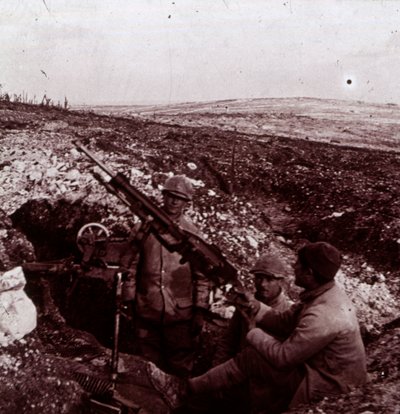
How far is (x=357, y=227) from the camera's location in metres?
7.15

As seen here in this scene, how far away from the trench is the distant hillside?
5544mm

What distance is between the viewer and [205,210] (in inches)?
279

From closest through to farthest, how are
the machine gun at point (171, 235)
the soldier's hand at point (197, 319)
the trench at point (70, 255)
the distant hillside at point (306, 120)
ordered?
the machine gun at point (171, 235), the soldier's hand at point (197, 319), the trench at point (70, 255), the distant hillside at point (306, 120)

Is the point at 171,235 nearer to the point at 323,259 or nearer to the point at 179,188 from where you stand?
the point at 179,188

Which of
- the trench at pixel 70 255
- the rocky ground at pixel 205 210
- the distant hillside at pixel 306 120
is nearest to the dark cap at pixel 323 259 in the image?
the rocky ground at pixel 205 210

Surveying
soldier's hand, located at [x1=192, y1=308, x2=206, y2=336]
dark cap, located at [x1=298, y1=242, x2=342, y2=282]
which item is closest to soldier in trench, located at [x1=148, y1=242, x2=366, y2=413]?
dark cap, located at [x1=298, y1=242, x2=342, y2=282]

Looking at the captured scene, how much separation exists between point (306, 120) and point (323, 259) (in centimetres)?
1397

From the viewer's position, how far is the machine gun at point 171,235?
4.55 metres

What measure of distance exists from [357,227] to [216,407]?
349cm

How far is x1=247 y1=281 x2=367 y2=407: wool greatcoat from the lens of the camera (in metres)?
3.66

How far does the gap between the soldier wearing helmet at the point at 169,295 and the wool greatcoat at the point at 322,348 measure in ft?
4.10

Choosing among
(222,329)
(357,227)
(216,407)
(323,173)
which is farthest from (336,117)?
(216,407)

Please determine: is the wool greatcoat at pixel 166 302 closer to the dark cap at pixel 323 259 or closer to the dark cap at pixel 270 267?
the dark cap at pixel 270 267

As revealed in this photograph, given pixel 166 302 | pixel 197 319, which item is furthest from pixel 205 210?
pixel 166 302
